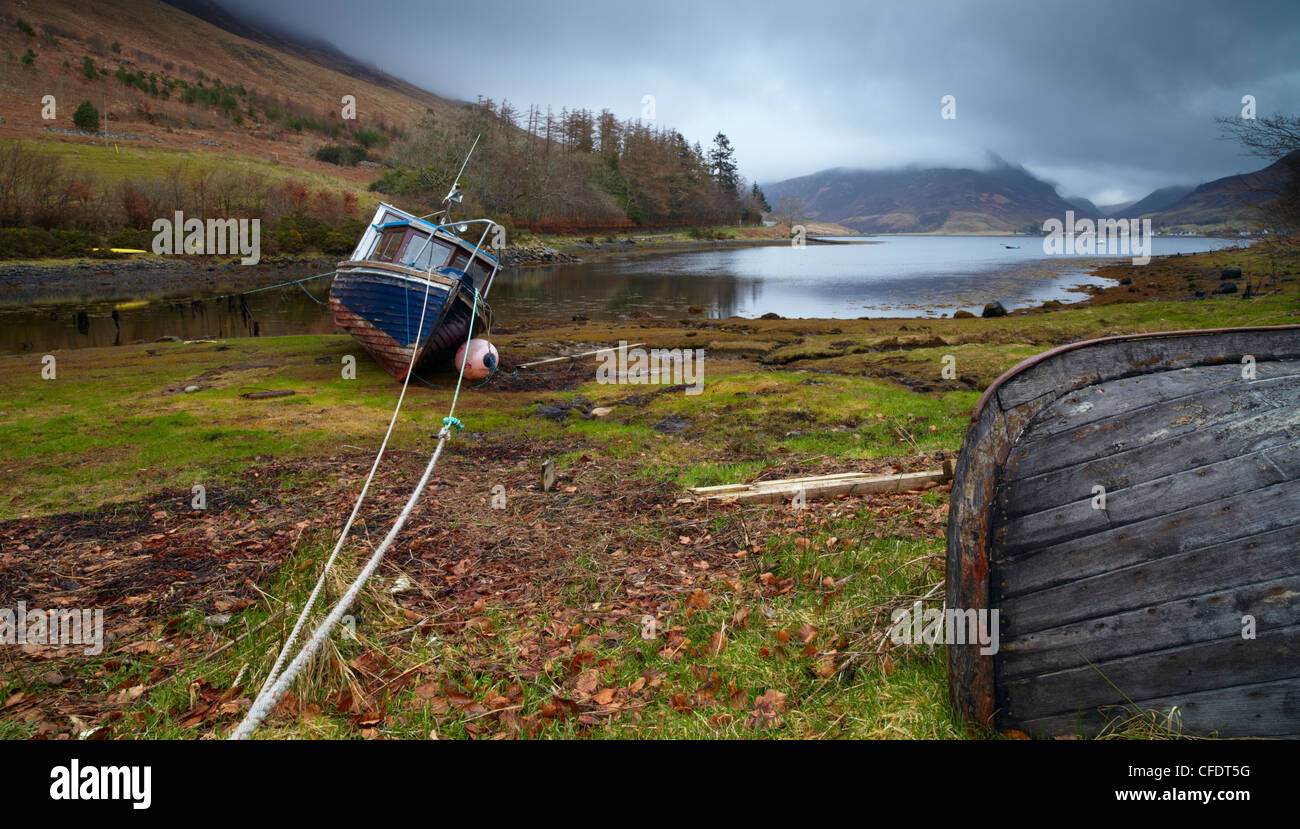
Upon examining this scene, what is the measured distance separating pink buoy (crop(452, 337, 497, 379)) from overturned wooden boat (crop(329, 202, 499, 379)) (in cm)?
42

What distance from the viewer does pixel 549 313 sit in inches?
1347

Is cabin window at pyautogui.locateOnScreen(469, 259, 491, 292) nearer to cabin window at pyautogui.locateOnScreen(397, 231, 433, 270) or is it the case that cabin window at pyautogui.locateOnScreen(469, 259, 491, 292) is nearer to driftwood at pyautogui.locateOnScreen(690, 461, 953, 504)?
cabin window at pyautogui.locateOnScreen(397, 231, 433, 270)

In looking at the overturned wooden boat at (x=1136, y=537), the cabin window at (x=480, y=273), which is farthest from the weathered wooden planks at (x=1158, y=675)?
the cabin window at (x=480, y=273)

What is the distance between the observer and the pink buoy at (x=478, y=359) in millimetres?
16344

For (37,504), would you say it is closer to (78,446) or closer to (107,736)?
(78,446)

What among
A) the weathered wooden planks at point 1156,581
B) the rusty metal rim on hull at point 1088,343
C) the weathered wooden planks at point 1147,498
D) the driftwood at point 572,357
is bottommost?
the weathered wooden planks at point 1156,581

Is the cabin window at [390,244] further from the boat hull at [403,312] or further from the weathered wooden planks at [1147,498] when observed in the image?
the weathered wooden planks at [1147,498]

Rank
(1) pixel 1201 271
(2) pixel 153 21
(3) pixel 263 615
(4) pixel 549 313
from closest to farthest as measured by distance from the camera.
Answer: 1. (3) pixel 263 615
2. (4) pixel 549 313
3. (1) pixel 1201 271
4. (2) pixel 153 21

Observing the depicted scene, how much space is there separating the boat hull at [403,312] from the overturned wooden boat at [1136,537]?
1318 centimetres

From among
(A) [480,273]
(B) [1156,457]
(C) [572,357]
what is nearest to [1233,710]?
(B) [1156,457]

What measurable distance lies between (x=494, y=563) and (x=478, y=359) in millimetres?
10920

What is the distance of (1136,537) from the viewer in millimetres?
3051
